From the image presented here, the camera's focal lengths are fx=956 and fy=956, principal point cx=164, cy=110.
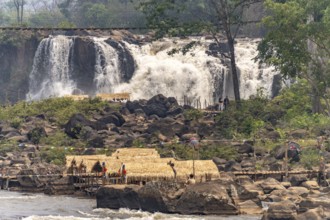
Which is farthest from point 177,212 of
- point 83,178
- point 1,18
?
point 1,18

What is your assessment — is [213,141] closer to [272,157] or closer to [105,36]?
[272,157]

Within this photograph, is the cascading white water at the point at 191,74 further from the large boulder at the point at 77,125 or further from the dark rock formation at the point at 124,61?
the large boulder at the point at 77,125

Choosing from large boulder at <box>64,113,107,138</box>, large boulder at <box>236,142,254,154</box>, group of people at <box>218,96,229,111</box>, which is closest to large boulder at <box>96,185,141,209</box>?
large boulder at <box>236,142,254,154</box>

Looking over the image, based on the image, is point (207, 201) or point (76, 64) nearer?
point (207, 201)

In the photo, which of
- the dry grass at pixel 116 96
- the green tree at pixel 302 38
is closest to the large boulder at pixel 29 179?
the green tree at pixel 302 38

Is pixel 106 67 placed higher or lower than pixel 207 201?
higher

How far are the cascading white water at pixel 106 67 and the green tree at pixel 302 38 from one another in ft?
112

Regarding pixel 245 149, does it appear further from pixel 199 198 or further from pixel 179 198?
pixel 199 198

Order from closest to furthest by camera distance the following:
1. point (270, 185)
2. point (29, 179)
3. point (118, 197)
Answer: point (118, 197)
point (270, 185)
point (29, 179)

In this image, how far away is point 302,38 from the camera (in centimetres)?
5159

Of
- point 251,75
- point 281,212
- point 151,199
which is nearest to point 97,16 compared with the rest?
point 251,75

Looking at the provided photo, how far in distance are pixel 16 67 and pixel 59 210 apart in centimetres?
5671

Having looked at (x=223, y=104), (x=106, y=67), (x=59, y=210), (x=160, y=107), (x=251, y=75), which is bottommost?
(x=59, y=210)

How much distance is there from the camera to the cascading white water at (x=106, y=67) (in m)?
86.6
